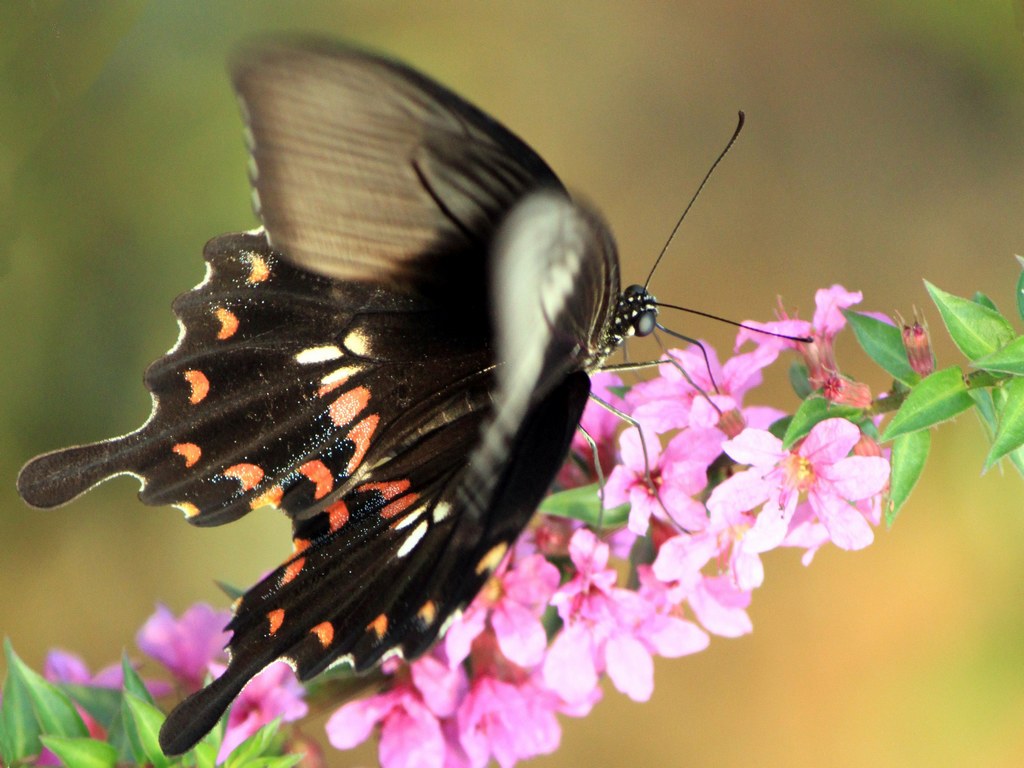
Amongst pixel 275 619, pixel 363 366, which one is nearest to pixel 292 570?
pixel 275 619

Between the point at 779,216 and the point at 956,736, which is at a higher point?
the point at 779,216

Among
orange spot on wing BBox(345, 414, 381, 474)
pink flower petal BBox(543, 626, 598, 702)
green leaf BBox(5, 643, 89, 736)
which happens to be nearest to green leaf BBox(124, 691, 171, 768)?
green leaf BBox(5, 643, 89, 736)

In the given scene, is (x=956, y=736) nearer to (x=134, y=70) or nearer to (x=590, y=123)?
(x=590, y=123)

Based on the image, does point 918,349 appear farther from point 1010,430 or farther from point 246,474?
point 246,474

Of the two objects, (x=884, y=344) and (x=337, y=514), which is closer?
(x=884, y=344)

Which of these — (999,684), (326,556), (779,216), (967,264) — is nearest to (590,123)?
(779,216)

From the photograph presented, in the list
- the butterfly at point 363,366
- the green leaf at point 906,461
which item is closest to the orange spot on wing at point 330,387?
the butterfly at point 363,366
